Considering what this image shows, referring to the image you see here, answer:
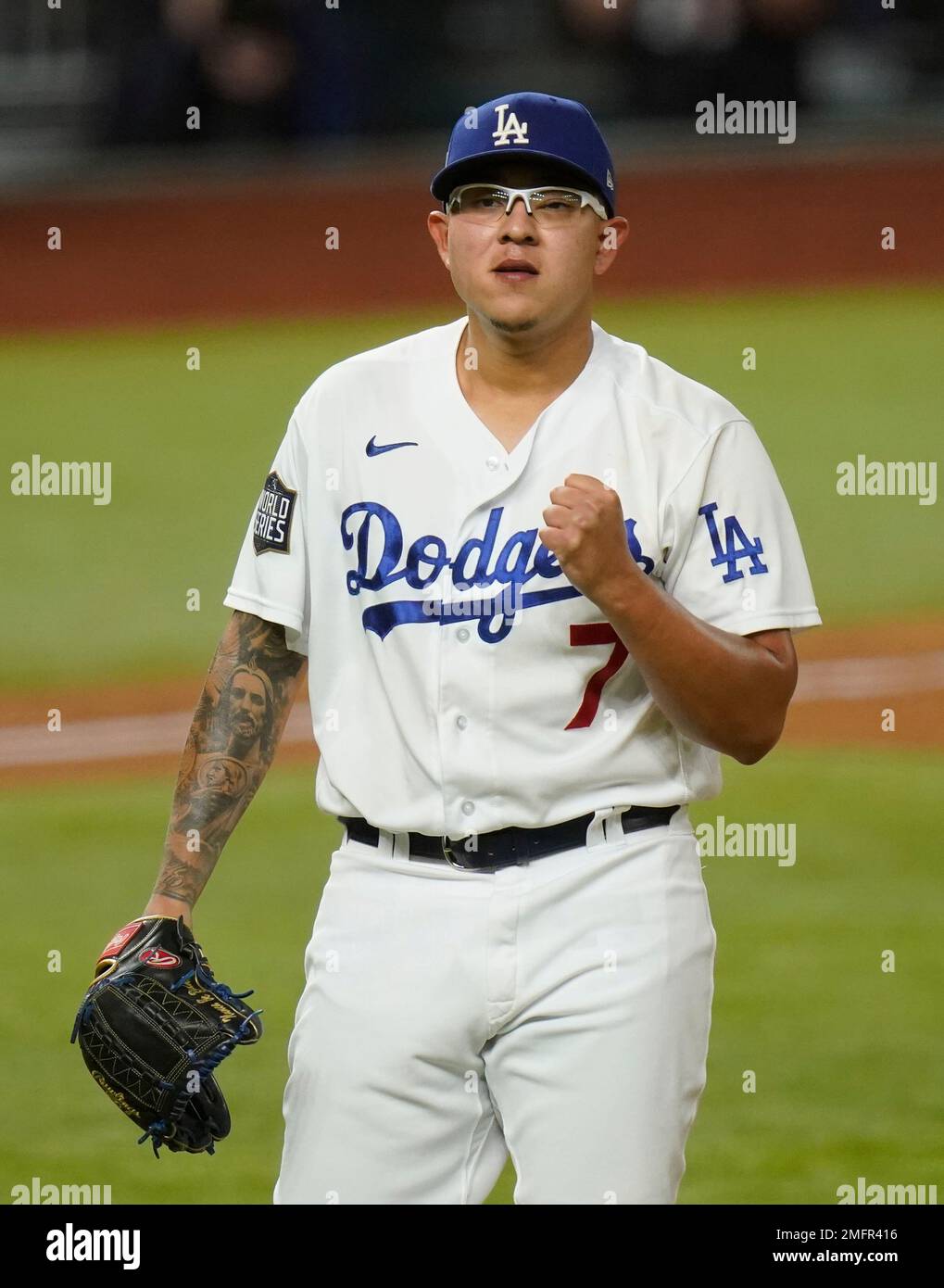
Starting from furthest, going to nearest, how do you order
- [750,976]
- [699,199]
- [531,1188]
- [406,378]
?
1. [699,199]
2. [750,976]
3. [406,378]
4. [531,1188]

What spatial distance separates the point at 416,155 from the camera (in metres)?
17.5

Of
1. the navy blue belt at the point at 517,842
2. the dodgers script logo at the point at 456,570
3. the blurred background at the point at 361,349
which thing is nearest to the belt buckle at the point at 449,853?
the navy blue belt at the point at 517,842

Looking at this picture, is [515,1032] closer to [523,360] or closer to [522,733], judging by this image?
[522,733]

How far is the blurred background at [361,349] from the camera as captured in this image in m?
6.96

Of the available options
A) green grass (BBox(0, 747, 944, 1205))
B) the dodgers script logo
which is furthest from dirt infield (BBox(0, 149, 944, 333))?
the dodgers script logo

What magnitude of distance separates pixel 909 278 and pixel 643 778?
14.8 meters

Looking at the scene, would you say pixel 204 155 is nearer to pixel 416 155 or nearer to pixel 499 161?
pixel 416 155

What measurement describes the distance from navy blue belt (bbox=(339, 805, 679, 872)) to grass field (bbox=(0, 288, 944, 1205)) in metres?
2.28

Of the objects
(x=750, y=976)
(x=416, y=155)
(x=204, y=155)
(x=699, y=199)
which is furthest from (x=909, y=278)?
(x=750, y=976)

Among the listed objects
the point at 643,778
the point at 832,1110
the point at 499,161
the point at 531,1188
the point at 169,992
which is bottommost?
the point at 832,1110

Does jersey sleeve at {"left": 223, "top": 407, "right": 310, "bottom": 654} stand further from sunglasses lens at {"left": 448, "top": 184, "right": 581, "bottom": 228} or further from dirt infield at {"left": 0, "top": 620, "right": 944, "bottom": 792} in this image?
dirt infield at {"left": 0, "top": 620, "right": 944, "bottom": 792}

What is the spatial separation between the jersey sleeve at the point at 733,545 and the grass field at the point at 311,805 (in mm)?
2415

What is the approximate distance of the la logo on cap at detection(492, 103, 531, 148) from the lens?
305 centimetres

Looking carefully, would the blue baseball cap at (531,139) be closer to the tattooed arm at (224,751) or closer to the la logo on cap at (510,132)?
the la logo on cap at (510,132)
